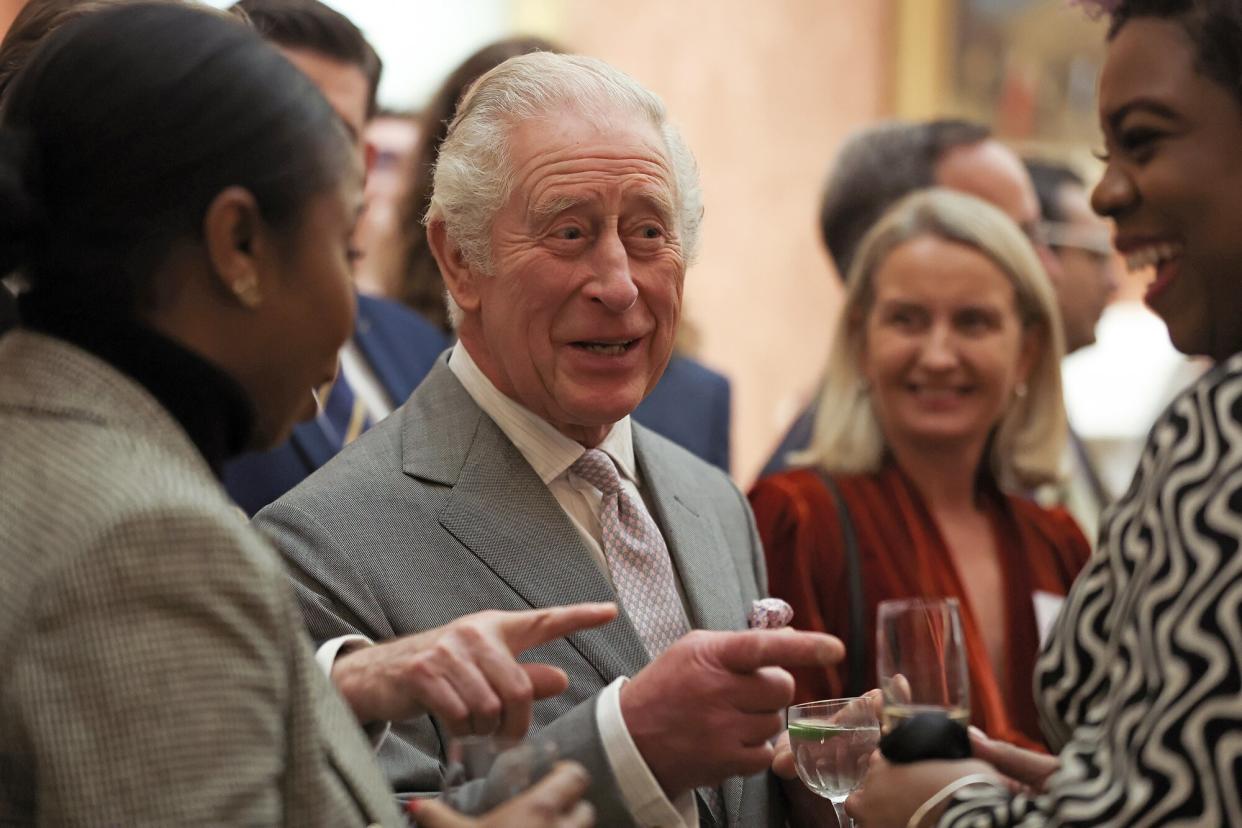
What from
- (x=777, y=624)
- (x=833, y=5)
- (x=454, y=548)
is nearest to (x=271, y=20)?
(x=454, y=548)

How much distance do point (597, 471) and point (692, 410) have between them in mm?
1564

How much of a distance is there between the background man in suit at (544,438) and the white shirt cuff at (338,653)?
0.35 feet

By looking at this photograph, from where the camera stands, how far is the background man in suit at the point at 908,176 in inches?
186

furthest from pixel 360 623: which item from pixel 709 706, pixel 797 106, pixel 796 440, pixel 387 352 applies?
pixel 797 106

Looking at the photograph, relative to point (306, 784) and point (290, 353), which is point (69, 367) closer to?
point (290, 353)

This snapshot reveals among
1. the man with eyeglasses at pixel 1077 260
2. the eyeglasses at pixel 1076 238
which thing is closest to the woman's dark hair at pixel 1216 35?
the man with eyeglasses at pixel 1077 260

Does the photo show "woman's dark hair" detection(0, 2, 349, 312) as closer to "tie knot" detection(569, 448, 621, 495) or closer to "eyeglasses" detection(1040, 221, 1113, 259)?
"tie knot" detection(569, 448, 621, 495)

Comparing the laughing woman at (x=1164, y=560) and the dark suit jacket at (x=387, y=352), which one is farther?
the dark suit jacket at (x=387, y=352)

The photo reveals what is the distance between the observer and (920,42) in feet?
28.1

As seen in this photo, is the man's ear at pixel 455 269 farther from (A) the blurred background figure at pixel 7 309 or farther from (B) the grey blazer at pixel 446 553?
(A) the blurred background figure at pixel 7 309

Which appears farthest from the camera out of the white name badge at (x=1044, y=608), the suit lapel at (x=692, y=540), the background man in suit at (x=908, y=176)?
the background man in suit at (x=908, y=176)

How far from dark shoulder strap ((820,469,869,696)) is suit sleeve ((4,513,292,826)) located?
2022 mm

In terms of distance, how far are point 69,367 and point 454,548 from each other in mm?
979

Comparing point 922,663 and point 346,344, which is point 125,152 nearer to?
point 922,663
